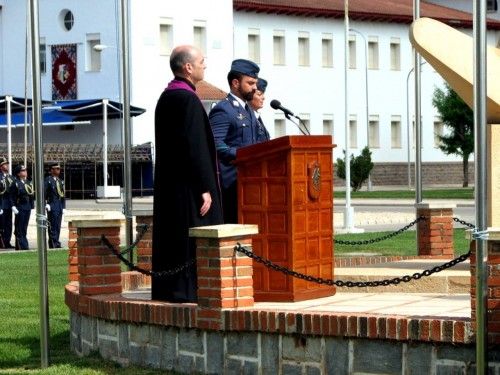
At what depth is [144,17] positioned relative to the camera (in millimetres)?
74938

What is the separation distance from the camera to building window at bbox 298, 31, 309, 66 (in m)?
83.2

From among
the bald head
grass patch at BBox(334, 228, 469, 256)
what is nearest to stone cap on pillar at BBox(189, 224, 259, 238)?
the bald head

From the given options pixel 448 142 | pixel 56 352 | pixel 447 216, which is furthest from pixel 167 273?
pixel 448 142

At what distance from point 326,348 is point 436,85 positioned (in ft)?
249

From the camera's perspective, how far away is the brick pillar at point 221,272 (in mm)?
11047

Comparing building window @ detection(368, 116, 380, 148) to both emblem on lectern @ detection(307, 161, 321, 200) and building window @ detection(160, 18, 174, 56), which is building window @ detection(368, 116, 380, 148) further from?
emblem on lectern @ detection(307, 161, 321, 200)

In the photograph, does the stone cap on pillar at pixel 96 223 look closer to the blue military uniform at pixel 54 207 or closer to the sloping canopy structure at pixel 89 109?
the blue military uniform at pixel 54 207

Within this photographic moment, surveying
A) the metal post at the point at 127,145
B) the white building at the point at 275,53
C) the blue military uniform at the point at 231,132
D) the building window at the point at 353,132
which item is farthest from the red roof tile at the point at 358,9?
the blue military uniform at the point at 231,132

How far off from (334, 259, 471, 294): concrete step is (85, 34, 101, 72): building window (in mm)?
60897

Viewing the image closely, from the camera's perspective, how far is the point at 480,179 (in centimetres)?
938

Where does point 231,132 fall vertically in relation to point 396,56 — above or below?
below

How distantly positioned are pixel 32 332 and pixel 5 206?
18.2 meters

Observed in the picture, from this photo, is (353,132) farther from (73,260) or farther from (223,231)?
(223,231)

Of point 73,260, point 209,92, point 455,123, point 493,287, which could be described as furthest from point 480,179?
point 455,123
